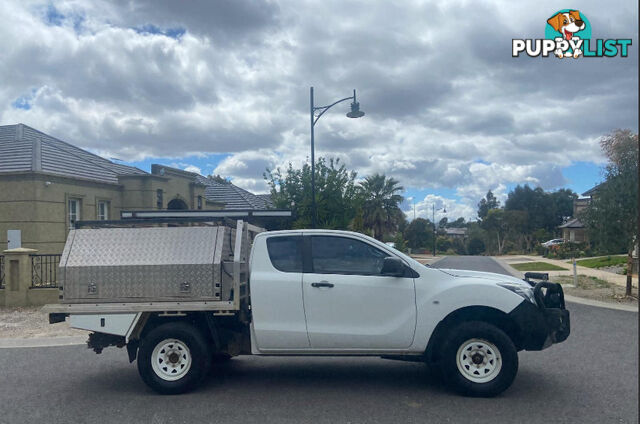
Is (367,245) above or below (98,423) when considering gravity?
above

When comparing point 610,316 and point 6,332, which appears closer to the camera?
point 6,332

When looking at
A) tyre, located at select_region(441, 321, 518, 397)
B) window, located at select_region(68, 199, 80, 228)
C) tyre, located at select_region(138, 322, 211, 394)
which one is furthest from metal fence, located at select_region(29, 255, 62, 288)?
tyre, located at select_region(441, 321, 518, 397)

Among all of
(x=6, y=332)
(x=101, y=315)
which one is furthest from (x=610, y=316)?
(x=6, y=332)

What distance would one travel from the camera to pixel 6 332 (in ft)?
36.2

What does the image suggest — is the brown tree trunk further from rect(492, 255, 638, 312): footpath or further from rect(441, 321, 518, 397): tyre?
rect(441, 321, 518, 397): tyre

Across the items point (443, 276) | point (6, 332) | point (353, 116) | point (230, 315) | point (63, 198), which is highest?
point (353, 116)

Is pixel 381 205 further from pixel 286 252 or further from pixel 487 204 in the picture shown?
pixel 487 204

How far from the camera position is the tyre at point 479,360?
5.88 meters

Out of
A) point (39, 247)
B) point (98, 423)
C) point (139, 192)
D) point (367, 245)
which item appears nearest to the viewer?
point (98, 423)

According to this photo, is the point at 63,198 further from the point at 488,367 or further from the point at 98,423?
the point at 488,367

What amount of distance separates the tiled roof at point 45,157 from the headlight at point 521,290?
1588 centimetres

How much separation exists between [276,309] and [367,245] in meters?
1.31

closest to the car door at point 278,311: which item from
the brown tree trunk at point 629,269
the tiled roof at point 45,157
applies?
the brown tree trunk at point 629,269

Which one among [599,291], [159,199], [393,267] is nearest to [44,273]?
[159,199]
